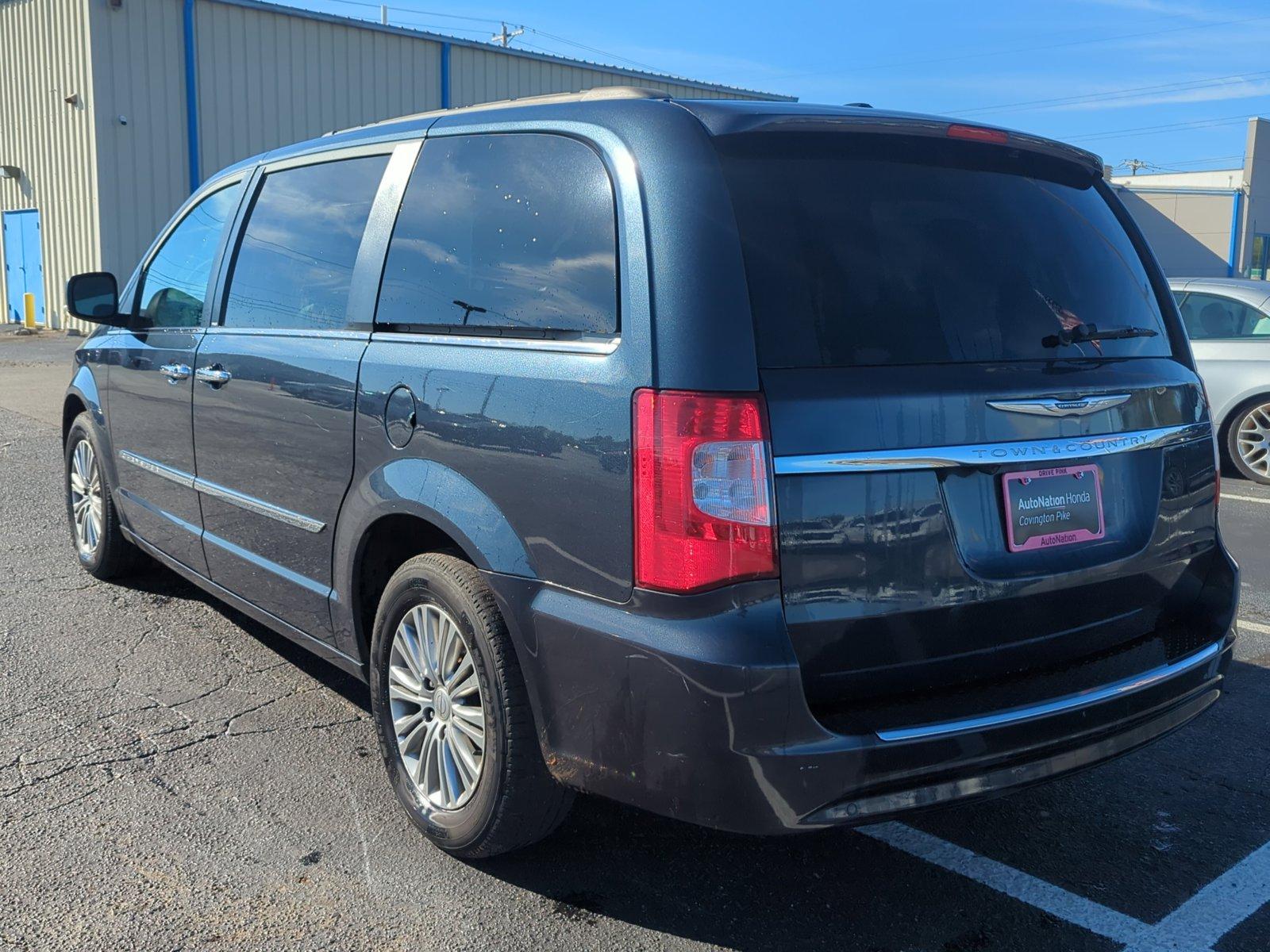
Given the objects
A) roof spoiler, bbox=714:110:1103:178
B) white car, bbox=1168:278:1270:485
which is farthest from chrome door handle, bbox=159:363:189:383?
white car, bbox=1168:278:1270:485

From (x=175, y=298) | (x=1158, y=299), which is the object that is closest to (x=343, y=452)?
(x=175, y=298)

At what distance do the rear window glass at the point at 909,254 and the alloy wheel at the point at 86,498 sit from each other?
393cm

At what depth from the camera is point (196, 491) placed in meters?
4.26

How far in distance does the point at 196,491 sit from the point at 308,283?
101 centimetres

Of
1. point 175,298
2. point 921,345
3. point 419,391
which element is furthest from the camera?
point 175,298

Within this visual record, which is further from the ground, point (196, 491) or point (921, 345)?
point (921, 345)

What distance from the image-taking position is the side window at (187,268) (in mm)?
4438

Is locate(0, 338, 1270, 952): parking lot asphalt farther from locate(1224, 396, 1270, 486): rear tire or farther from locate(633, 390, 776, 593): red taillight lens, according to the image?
locate(1224, 396, 1270, 486): rear tire

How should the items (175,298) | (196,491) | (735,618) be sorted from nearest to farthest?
1. (735,618)
2. (196,491)
3. (175,298)

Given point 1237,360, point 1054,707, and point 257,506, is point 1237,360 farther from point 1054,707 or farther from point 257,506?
point 257,506

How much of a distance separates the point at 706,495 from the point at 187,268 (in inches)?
121

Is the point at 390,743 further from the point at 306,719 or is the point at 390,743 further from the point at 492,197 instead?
the point at 492,197

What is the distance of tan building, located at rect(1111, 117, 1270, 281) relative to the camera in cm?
3856

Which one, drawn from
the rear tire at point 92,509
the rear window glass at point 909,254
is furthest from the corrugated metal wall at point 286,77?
the rear window glass at point 909,254
